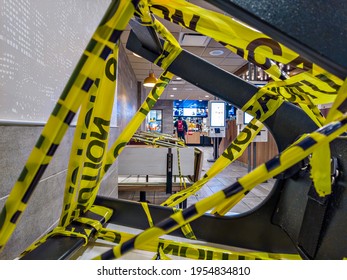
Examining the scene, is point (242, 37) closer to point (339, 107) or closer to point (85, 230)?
point (339, 107)

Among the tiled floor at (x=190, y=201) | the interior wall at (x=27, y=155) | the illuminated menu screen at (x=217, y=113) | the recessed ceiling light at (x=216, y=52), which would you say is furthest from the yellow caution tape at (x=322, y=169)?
the illuminated menu screen at (x=217, y=113)

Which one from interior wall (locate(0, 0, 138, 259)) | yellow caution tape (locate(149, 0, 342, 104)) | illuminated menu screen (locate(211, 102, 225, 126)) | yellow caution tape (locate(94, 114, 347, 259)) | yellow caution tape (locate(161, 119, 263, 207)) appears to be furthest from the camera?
illuminated menu screen (locate(211, 102, 225, 126))

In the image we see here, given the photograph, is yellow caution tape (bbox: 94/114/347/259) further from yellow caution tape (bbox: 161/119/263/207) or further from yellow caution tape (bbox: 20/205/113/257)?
yellow caution tape (bbox: 161/119/263/207)

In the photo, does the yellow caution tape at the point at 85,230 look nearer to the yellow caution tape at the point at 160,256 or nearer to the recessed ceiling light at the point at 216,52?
the yellow caution tape at the point at 160,256

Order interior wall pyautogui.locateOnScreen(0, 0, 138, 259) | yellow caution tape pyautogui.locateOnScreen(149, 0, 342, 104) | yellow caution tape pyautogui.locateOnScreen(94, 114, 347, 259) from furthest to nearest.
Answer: interior wall pyautogui.locateOnScreen(0, 0, 138, 259)
yellow caution tape pyautogui.locateOnScreen(149, 0, 342, 104)
yellow caution tape pyautogui.locateOnScreen(94, 114, 347, 259)

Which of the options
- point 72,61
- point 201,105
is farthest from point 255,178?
point 201,105

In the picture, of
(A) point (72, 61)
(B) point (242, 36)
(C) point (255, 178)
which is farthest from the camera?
(A) point (72, 61)

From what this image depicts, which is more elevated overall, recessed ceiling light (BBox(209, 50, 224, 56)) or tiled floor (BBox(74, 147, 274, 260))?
recessed ceiling light (BBox(209, 50, 224, 56))

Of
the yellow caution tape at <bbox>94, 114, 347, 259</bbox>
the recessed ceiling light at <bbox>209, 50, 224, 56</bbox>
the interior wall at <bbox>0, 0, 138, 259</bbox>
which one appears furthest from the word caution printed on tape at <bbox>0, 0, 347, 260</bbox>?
the recessed ceiling light at <bbox>209, 50, 224, 56</bbox>

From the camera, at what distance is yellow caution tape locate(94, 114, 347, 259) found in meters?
0.37

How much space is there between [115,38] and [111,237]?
0.64 metres

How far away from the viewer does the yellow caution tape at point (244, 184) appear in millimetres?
369

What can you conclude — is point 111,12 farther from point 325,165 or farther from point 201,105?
point 201,105

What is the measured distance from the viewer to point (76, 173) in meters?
0.73
